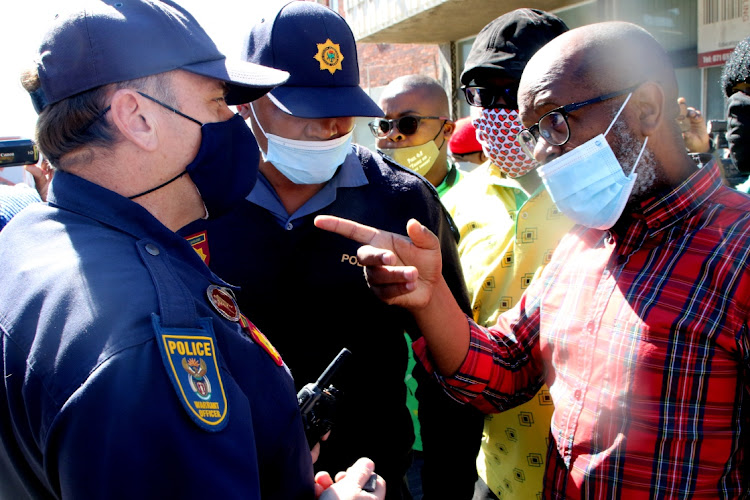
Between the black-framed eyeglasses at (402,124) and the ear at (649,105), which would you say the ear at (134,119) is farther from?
the black-framed eyeglasses at (402,124)

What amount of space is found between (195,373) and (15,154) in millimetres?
3132

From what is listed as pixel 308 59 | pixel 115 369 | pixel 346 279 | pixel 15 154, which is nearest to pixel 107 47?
pixel 115 369

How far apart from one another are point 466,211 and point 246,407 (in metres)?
1.83

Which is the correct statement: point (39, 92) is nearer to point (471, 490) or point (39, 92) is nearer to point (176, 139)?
point (176, 139)

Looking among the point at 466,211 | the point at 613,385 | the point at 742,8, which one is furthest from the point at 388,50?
the point at 613,385

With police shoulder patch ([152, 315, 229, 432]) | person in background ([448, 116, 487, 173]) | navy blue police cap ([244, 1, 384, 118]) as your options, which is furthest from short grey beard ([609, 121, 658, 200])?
person in background ([448, 116, 487, 173])

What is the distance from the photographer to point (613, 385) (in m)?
1.53

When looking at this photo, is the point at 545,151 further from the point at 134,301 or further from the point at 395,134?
the point at 395,134

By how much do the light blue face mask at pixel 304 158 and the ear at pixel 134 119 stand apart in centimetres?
91

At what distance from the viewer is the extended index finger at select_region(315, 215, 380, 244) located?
162 cm

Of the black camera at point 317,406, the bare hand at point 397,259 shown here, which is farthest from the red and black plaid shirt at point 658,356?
the black camera at point 317,406

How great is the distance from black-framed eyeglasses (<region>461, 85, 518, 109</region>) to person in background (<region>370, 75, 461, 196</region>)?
147 centimetres

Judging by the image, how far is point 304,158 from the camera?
216 cm

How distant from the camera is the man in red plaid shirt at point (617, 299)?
4.64 feet
